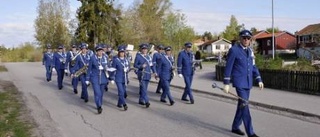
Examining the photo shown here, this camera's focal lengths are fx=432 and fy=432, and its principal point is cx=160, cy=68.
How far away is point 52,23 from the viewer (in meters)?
71.3

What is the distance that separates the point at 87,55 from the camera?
49.5ft

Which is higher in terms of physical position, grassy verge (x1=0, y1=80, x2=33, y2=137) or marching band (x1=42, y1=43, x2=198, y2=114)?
marching band (x1=42, y1=43, x2=198, y2=114)

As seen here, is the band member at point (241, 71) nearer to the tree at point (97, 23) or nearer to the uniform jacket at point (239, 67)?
the uniform jacket at point (239, 67)

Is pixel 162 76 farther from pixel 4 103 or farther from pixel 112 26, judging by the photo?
pixel 112 26

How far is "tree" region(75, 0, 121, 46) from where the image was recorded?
Answer: 179ft

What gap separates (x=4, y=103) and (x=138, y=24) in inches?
1774

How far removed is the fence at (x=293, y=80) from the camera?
14984mm

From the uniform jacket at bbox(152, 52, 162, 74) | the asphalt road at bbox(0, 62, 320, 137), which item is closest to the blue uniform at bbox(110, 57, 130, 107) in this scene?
the asphalt road at bbox(0, 62, 320, 137)

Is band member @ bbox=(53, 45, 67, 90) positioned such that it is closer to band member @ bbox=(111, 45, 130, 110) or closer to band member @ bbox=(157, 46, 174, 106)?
band member @ bbox=(157, 46, 174, 106)

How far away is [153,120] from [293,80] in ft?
25.6

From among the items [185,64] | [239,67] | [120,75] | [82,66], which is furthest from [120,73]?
[239,67]

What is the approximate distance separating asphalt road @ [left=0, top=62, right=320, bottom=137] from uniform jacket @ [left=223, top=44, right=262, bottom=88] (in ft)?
3.51

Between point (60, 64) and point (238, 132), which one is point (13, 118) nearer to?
point (238, 132)

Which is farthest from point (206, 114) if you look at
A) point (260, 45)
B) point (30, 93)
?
point (260, 45)
